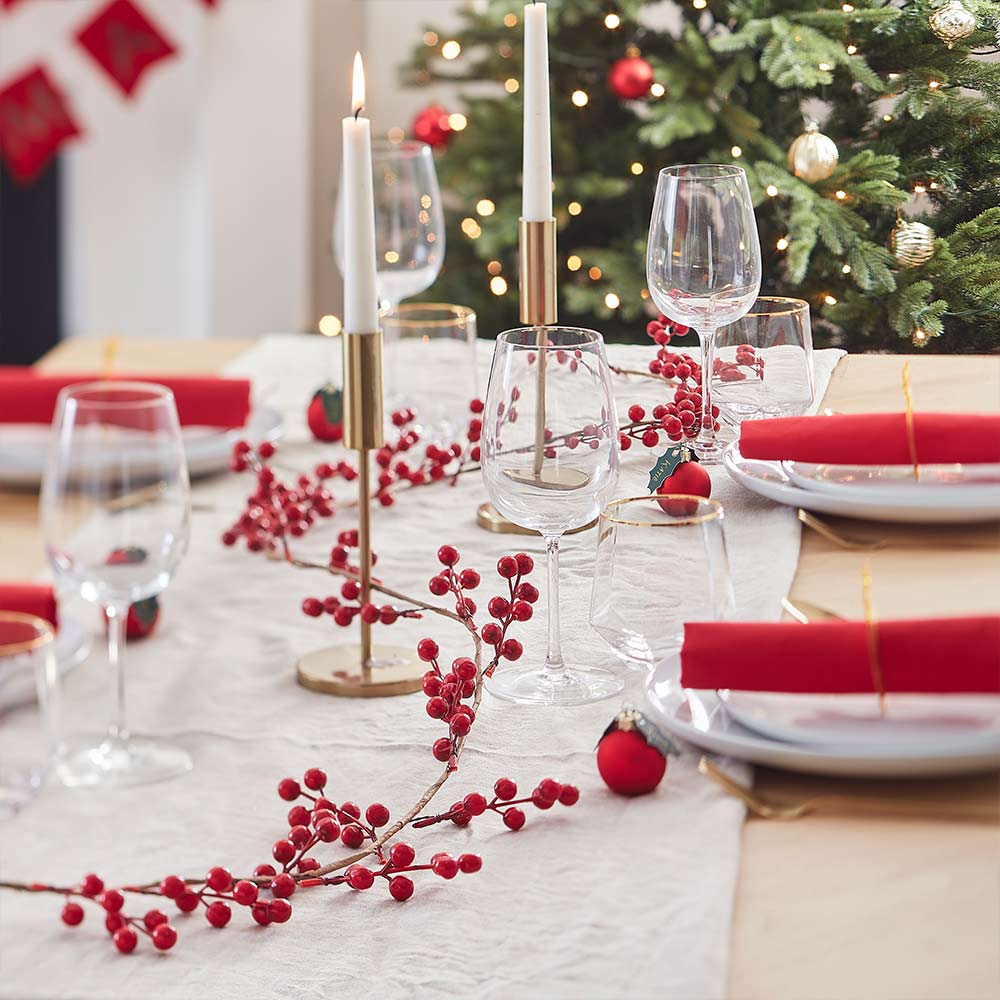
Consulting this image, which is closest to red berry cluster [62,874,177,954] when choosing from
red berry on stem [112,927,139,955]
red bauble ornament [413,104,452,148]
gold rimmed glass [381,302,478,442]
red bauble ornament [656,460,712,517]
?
red berry on stem [112,927,139,955]

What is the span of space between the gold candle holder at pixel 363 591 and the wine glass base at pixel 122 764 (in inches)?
3.6

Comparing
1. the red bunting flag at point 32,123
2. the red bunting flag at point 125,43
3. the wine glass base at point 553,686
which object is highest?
the red bunting flag at point 125,43

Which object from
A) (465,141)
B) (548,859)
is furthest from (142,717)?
(465,141)

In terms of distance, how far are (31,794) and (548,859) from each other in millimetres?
510

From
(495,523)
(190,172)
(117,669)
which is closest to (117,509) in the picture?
(117,669)

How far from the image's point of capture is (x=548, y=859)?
565 mm

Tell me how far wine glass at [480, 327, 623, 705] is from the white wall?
272 cm

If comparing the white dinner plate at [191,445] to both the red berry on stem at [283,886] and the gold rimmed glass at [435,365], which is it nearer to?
the gold rimmed glass at [435,365]

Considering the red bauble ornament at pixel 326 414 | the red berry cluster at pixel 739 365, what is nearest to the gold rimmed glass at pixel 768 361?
the red berry cluster at pixel 739 365

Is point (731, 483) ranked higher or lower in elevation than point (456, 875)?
higher

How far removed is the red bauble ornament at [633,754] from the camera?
1.87 ft

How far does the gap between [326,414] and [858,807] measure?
789mm

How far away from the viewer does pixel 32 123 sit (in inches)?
129

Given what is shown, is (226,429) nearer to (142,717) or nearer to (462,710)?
(142,717)
